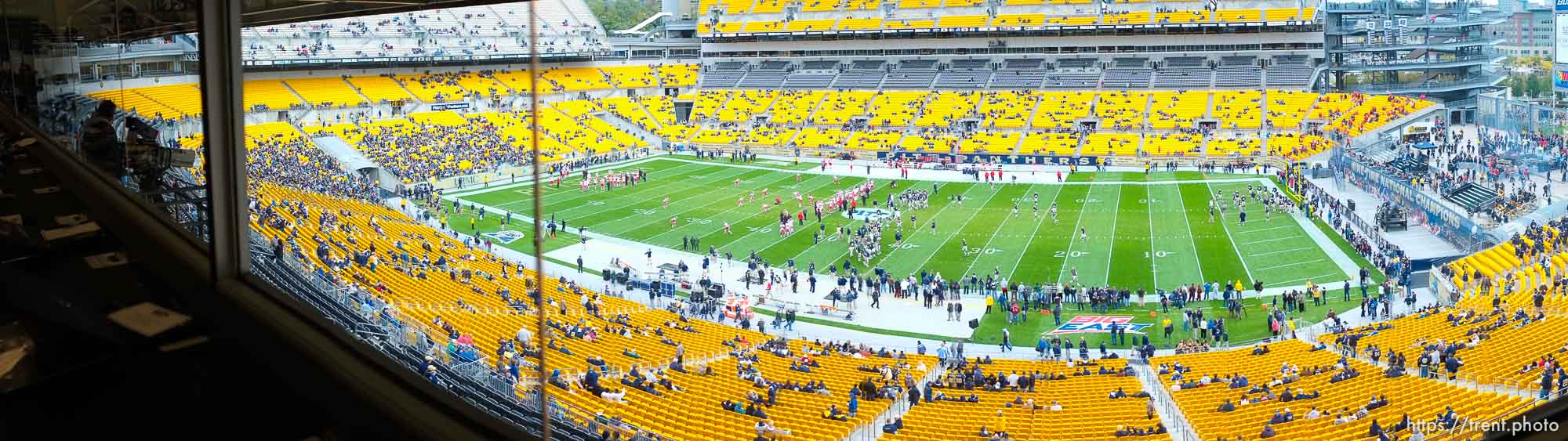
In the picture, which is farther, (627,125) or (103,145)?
(627,125)

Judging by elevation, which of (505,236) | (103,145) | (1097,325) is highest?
(103,145)

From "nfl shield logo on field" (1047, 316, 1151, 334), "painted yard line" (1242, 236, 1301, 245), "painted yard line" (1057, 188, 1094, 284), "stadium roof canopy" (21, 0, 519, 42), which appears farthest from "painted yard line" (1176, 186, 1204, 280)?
"stadium roof canopy" (21, 0, 519, 42)

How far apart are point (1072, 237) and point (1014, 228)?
61.8 inches

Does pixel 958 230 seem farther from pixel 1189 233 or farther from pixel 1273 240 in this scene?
pixel 1273 240

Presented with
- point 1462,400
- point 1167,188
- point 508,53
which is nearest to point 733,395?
point 1462,400

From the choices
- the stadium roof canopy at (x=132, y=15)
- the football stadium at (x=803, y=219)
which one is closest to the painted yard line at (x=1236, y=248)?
the football stadium at (x=803, y=219)

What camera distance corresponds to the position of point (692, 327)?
17.0 metres

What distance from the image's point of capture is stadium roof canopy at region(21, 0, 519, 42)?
6383 mm

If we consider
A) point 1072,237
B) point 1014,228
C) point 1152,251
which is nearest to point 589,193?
point 1014,228

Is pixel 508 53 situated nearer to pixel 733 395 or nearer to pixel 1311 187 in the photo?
pixel 1311 187

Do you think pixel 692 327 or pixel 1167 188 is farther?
pixel 1167 188

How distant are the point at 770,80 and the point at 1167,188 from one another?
1010 inches

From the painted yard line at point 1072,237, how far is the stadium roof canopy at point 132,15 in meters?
16.3

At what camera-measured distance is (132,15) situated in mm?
7570
